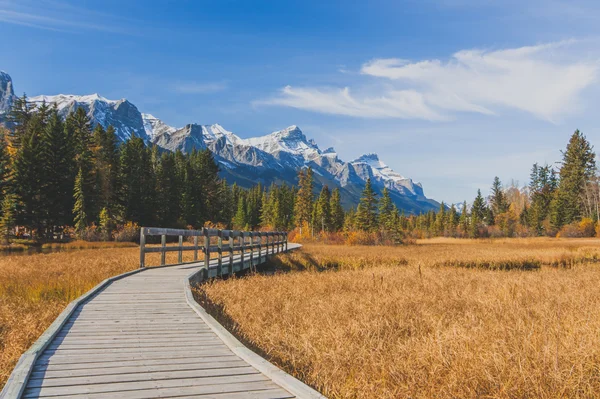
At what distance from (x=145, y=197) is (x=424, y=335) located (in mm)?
55752

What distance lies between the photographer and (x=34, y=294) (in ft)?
33.4

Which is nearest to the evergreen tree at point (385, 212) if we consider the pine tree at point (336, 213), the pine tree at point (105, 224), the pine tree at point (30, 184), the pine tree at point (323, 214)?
the pine tree at point (323, 214)

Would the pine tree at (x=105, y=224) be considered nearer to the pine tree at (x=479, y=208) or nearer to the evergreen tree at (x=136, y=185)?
the evergreen tree at (x=136, y=185)

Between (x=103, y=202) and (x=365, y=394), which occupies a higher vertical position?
(x=103, y=202)

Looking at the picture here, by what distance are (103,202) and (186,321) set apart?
46332 mm

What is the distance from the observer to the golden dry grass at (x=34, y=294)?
6371 millimetres

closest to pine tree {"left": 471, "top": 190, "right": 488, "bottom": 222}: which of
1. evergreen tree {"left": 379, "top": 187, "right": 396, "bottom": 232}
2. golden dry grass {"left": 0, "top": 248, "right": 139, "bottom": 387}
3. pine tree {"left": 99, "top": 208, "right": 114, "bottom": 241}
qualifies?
evergreen tree {"left": 379, "top": 187, "right": 396, "bottom": 232}

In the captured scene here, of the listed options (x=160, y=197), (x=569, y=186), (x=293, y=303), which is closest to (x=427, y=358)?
(x=293, y=303)

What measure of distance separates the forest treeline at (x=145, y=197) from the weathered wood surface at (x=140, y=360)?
137 feet

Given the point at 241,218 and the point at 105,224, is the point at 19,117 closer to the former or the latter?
the point at 105,224

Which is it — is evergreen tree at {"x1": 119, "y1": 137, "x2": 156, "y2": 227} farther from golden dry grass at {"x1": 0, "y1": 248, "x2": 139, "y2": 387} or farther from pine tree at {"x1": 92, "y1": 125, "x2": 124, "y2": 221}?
golden dry grass at {"x1": 0, "y1": 248, "x2": 139, "y2": 387}

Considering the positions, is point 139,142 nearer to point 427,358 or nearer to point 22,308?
point 22,308

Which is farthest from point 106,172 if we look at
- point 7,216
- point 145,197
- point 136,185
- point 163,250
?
point 163,250

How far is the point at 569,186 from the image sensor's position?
256ft
